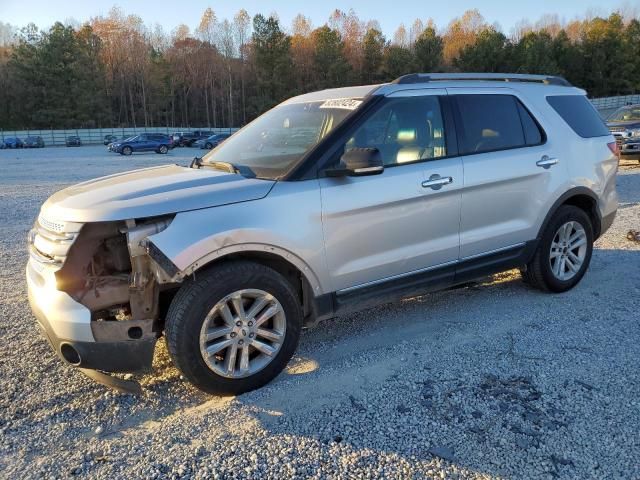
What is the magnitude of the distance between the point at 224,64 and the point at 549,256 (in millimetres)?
90530

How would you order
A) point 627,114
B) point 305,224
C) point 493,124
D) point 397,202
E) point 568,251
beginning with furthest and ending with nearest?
point 627,114 → point 568,251 → point 493,124 → point 397,202 → point 305,224

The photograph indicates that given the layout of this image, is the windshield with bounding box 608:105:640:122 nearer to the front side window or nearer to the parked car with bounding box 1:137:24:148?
the front side window

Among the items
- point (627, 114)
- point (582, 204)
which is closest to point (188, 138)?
point (627, 114)

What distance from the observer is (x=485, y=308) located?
188 inches

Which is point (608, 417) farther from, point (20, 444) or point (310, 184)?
point (20, 444)

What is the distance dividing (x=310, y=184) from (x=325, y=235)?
35 centimetres

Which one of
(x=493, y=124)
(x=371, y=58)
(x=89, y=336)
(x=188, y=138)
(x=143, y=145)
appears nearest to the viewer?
(x=89, y=336)

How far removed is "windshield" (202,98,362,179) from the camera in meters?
3.74

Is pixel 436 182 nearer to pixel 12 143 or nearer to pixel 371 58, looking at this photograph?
pixel 12 143

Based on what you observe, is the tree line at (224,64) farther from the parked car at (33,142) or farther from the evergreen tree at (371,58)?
the parked car at (33,142)

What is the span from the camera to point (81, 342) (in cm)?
307

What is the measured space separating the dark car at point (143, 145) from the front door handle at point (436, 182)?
38.2 meters

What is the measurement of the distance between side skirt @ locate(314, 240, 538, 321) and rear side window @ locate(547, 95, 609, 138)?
1258 mm

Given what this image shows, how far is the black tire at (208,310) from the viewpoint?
3.11m
